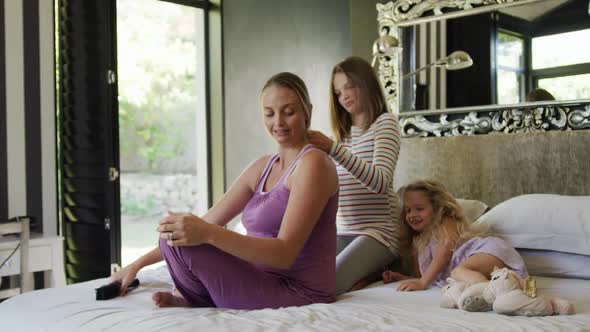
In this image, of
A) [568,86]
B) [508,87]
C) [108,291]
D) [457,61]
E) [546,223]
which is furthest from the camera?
[457,61]

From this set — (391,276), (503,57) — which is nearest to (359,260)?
(391,276)

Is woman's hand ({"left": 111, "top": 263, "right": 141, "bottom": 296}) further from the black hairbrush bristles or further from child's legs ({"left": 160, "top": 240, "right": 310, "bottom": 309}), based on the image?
child's legs ({"left": 160, "top": 240, "right": 310, "bottom": 309})

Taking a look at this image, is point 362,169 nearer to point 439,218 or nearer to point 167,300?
point 439,218

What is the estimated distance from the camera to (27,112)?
3.37 meters

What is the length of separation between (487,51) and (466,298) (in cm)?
189

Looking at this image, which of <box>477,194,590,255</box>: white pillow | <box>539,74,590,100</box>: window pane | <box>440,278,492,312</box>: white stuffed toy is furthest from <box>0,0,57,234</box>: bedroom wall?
<box>539,74,590,100</box>: window pane

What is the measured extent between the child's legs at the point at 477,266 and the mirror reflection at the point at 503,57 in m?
1.18

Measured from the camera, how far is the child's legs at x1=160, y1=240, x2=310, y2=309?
1.59 metres

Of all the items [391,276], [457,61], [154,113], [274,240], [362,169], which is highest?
[154,113]

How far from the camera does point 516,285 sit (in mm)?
1722

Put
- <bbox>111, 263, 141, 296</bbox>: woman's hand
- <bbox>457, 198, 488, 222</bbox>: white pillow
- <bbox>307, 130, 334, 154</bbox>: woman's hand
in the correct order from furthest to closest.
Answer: <bbox>457, 198, 488, 222</bbox>: white pillow < <bbox>307, 130, 334, 154</bbox>: woman's hand < <bbox>111, 263, 141, 296</bbox>: woman's hand

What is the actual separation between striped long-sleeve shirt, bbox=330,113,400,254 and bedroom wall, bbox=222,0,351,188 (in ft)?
6.54

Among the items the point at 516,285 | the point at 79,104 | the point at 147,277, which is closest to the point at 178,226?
the point at 147,277

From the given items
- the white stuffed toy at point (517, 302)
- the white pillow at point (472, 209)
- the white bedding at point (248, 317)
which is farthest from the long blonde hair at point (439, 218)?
the white stuffed toy at point (517, 302)
